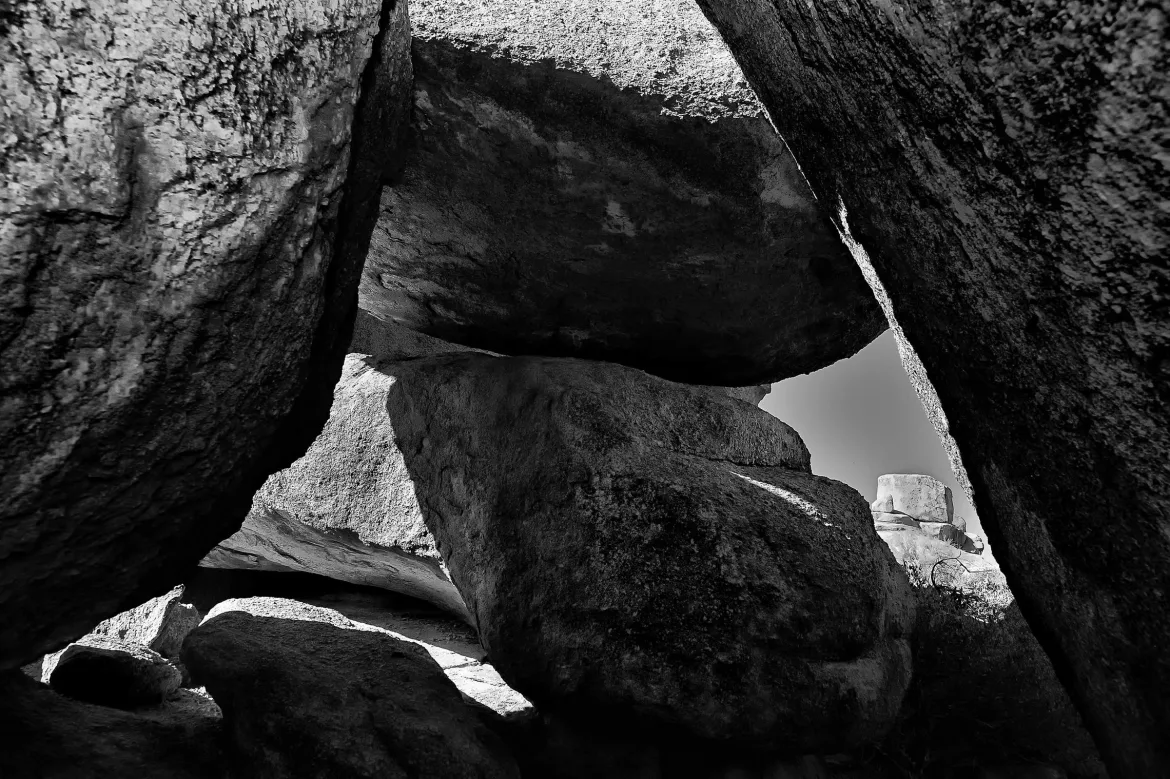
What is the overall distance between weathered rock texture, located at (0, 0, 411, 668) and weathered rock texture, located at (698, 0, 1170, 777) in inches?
33.5

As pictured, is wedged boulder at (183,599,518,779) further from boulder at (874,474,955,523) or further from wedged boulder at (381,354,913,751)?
boulder at (874,474,955,523)

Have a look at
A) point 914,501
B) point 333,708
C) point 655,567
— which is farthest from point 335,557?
point 914,501

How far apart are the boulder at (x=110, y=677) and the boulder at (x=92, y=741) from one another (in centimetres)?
15

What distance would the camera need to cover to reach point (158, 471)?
1475mm

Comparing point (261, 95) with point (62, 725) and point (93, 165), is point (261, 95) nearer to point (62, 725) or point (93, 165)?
point (93, 165)

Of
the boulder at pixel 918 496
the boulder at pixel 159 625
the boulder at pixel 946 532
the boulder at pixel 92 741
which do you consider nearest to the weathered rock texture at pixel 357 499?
A: the boulder at pixel 159 625

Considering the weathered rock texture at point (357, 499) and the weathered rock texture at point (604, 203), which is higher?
the weathered rock texture at point (604, 203)

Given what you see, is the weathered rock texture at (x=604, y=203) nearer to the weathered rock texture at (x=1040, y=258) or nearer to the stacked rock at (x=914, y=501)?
the weathered rock texture at (x=1040, y=258)

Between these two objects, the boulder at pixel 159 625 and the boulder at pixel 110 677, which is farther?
the boulder at pixel 159 625

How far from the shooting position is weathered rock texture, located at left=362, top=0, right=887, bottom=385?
2150 mm

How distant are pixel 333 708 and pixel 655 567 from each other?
737 mm

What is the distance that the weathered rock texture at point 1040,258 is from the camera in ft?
3.56

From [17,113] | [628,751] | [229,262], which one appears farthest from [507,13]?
[628,751]

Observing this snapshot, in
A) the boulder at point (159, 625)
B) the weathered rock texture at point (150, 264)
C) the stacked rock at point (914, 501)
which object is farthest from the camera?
the stacked rock at point (914, 501)
